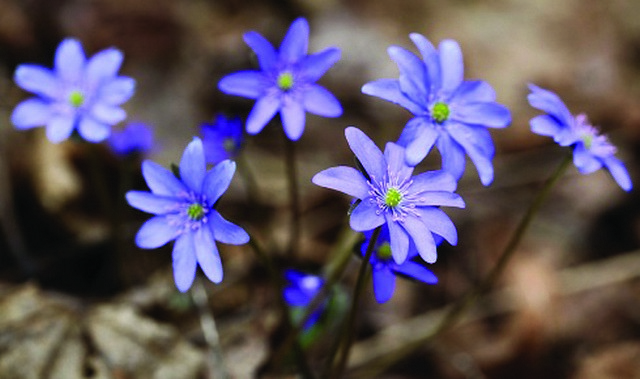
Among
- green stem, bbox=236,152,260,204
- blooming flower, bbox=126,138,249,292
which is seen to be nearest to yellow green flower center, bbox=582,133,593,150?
A: blooming flower, bbox=126,138,249,292

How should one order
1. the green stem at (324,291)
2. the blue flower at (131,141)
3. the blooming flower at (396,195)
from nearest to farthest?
1. the blooming flower at (396,195)
2. the green stem at (324,291)
3. the blue flower at (131,141)

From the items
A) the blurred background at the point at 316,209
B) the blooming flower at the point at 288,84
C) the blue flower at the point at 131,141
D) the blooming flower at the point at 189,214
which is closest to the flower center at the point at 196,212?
the blooming flower at the point at 189,214

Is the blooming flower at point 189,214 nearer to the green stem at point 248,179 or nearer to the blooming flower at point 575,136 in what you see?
the green stem at point 248,179

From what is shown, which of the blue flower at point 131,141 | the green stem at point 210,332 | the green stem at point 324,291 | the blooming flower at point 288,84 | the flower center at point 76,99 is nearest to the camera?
the blooming flower at point 288,84

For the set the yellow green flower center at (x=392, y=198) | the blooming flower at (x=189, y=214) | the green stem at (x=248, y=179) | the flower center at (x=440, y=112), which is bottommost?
the blooming flower at (x=189, y=214)

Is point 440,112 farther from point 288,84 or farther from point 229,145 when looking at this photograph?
point 229,145

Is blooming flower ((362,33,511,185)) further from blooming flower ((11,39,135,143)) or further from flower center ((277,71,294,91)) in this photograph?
blooming flower ((11,39,135,143))

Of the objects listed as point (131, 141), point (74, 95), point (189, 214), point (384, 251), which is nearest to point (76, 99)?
point (74, 95)

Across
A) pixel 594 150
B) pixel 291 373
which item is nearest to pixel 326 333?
pixel 291 373

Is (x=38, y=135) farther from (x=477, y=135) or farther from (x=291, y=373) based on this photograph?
(x=477, y=135)
